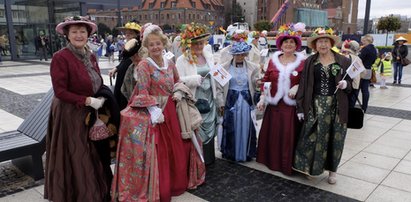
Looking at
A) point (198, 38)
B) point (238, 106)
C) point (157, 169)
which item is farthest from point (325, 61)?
point (157, 169)

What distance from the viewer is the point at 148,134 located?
3109 mm

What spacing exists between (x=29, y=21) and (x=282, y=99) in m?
21.2

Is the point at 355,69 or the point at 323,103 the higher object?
the point at 355,69

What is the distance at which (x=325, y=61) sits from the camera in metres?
3.62

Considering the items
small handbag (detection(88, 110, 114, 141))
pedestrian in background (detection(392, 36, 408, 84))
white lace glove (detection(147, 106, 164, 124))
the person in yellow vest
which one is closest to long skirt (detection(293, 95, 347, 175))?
white lace glove (detection(147, 106, 164, 124))

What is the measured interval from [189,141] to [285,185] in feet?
4.04

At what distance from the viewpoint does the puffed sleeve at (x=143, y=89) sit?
3057mm

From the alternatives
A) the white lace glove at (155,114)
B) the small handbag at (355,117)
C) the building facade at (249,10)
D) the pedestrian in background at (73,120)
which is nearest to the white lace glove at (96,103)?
the pedestrian in background at (73,120)

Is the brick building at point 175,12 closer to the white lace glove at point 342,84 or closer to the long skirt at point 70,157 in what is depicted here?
the white lace glove at point 342,84

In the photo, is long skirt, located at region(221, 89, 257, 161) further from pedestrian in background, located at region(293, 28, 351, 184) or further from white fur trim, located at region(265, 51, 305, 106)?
pedestrian in background, located at region(293, 28, 351, 184)

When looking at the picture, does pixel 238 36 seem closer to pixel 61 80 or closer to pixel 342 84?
→ pixel 342 84

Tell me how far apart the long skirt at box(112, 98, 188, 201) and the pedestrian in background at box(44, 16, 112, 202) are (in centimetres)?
26

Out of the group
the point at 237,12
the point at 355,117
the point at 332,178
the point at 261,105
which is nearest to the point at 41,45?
the point at 261,105

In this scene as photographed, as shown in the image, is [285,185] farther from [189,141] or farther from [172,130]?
[172,130]
